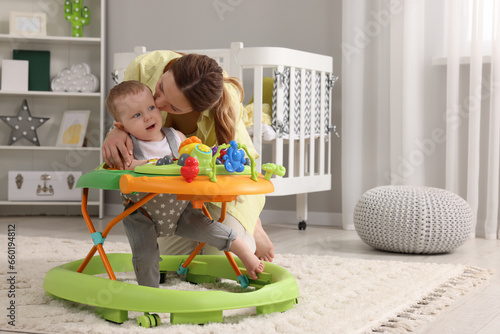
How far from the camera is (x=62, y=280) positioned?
132 centimetres

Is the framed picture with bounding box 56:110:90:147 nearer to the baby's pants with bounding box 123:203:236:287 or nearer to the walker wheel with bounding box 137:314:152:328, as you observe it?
the baby's pants with bounding box 123:203:236:287

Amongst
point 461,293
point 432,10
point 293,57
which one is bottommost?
point 461,293

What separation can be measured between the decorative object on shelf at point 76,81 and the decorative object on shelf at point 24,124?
0.60ft

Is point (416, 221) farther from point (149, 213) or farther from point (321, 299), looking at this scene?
point (149, 213)

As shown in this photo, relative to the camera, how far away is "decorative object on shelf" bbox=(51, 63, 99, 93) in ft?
11.1

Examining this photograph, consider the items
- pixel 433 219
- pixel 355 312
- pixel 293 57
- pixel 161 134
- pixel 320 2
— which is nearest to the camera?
pixel 355 312

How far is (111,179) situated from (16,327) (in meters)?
0.32

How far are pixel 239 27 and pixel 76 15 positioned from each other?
88 cm

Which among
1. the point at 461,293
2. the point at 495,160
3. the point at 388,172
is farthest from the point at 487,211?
the point at 461,293

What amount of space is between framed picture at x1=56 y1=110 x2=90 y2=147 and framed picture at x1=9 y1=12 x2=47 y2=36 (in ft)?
1.47

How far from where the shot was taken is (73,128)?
11.2 feet

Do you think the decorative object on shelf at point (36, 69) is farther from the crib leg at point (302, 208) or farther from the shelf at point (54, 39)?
the crib leg at point (302, 208)

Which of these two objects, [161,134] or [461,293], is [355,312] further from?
[161,134]

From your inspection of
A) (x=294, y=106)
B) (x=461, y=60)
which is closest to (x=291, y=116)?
(x=294, y=106)
